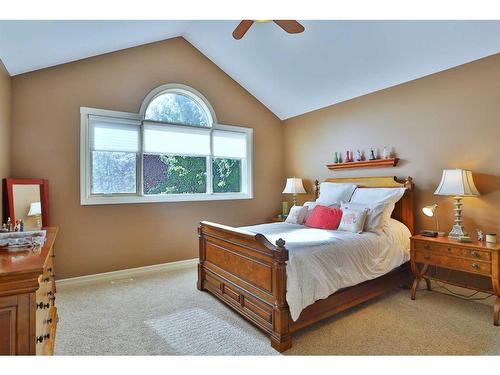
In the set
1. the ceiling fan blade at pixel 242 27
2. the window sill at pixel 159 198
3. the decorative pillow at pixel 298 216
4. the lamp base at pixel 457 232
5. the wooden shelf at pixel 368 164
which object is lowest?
the lamp base at pixel 457 232

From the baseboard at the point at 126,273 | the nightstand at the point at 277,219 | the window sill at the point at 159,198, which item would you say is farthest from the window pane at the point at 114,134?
the nightstand at the point at 277,219

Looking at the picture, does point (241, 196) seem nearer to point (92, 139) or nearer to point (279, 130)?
point (279, 130)

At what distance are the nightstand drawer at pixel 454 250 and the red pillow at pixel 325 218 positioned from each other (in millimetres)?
857

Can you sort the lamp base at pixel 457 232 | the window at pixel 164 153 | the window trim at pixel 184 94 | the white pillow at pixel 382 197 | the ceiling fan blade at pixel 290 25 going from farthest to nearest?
the window trim at pixel 184 94 → the window at pixel 164 153 → the white pillow at pixel 382 197 → the lamp base at pixel 457 232 → the ceiling fan blade at pixel 290 25

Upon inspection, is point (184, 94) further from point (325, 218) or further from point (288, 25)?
point (325, 218)

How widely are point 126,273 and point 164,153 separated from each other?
1.79 metres

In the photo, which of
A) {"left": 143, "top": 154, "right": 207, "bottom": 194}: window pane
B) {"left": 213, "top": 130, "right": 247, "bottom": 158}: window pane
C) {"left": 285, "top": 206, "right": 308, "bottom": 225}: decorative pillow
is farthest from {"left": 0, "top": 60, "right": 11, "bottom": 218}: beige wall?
{"left": 285, "top": 206, "right": 308, "bottom": 225}: decorative pillow

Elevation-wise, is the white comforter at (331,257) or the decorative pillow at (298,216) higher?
the decorative pillow at (298,216)

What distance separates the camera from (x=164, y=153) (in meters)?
4.20

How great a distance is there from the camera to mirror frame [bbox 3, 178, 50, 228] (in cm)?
290

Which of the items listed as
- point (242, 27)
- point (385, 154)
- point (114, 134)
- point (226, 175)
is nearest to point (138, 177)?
point (114, 134)

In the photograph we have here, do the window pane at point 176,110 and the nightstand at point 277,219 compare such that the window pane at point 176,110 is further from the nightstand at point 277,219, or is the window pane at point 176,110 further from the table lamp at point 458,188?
the table lamp at point 458,188

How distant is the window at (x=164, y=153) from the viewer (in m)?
3.72

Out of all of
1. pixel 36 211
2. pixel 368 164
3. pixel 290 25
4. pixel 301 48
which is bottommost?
pixel 36 211
